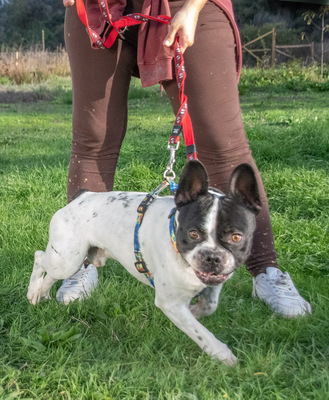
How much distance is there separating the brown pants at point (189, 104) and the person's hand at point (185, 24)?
16 centimetres

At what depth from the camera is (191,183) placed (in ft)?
7.02

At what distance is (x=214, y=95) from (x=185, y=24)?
0.40m

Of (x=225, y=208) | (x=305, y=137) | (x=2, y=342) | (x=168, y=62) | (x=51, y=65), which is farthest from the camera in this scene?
(x=51, y=65)

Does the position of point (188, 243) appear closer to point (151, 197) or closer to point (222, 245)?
point (222, 245)

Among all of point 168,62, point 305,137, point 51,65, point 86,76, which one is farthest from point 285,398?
point 51,65

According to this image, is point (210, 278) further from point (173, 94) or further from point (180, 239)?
point (173, 94)

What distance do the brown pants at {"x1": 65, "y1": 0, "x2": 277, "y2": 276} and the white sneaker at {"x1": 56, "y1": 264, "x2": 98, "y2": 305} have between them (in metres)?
0.45

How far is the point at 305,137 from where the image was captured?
594cm

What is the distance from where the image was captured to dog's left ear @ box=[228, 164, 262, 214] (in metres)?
2.13

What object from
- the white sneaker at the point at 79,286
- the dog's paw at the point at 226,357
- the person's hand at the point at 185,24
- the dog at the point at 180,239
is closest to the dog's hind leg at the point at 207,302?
the dog at the point at 180,239

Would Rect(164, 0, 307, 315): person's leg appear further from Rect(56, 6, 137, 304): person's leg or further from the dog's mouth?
the dog's mouth

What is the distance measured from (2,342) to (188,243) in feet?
3.44

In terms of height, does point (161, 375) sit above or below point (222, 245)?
below

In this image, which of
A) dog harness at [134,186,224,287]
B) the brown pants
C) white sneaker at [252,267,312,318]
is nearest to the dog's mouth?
dog harness at [134,186,224,287]
